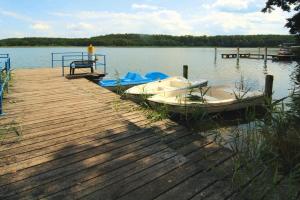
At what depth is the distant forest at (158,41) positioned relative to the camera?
90312 mm

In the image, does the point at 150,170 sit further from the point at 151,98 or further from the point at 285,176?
the point at 151,98

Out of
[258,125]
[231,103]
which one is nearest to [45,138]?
[258,125]

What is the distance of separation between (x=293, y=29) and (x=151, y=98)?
10980 millimetres

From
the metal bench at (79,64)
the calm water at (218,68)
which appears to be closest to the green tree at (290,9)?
the calm water at (218,68)

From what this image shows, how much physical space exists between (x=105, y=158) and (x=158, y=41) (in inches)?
4174

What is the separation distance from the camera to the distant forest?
9031 cm

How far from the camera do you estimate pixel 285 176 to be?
13.5ft

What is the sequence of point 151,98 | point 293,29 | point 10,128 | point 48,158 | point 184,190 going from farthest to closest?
point 293,29 → point 151,98 → point 10,128 → point 48,158 → point 184,190

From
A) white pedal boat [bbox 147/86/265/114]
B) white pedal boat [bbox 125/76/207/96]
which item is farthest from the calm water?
white pedal boat [bbox 125/76/207/96]

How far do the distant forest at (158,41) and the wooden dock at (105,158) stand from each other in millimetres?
80610

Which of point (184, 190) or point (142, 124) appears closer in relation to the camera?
point (184, 190)

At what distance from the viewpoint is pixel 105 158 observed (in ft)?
15.0

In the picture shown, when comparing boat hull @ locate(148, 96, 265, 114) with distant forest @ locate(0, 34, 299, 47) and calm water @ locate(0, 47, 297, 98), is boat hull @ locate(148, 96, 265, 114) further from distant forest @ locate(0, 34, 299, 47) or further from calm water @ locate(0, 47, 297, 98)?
distant forest @ locate(0, 34, 299, 47)

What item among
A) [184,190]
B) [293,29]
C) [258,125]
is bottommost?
[184,190]
